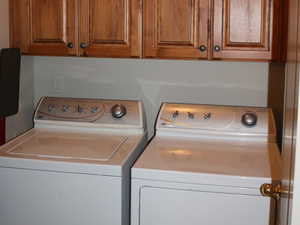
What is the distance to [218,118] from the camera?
2.59 metres

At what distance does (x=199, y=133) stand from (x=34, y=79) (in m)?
1.20

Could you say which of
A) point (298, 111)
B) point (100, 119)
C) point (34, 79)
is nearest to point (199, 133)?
point (100, 119)

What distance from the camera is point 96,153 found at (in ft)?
7.54

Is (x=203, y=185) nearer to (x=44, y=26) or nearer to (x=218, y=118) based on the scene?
(x=218, y=118)

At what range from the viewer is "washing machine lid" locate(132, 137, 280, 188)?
2.02 meters

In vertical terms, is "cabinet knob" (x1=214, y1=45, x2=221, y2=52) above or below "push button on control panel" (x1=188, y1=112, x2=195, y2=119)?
above

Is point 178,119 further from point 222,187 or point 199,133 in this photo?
point 222,187

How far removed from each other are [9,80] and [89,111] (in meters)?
0.51

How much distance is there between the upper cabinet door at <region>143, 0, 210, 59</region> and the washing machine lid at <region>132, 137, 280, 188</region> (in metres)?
0.50

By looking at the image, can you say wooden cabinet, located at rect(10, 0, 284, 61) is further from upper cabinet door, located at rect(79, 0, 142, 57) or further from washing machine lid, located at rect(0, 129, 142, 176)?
washing machine lid, located at rect(0, 129, 142, 176)

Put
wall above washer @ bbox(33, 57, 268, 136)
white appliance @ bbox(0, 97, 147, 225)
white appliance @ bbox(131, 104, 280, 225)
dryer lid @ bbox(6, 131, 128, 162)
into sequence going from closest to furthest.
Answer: white appliance @ bbox(131, 104, 280, 225) → white appliance @ bbox(0, 97, 147, 225) → dryer lid @ bbox(6, 131, 128, 162) → wall above washer @ bbox(33, 57, 268, 136)

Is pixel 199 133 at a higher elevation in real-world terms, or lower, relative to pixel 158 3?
lower

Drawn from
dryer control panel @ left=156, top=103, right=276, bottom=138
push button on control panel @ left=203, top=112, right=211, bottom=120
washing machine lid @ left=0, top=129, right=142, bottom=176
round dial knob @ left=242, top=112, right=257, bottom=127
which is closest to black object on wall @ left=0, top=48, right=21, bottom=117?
washing machine lid @ left=0, top=129, right=142, bottom=176

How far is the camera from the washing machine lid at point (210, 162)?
2.02 meters
